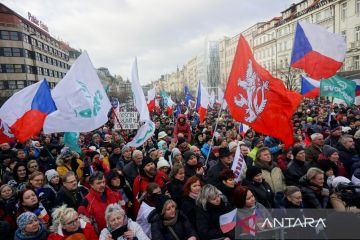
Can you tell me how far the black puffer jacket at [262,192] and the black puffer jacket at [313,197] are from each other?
1.43 ft

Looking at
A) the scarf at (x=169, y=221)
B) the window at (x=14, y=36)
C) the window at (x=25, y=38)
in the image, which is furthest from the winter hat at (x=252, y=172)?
the window at (x=25, y=38)

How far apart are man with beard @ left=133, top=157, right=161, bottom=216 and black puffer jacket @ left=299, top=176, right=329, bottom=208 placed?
240cm

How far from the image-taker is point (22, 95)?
775 centimetres

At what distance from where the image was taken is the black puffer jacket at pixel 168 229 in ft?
11.9

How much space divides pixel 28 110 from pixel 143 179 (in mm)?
4127

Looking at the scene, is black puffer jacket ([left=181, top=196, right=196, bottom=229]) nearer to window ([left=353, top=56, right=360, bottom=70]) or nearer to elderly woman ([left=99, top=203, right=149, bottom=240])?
elderly woman ([left=99, top=203, right=149, bottom=240])

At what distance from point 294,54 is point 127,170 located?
18.8 feet

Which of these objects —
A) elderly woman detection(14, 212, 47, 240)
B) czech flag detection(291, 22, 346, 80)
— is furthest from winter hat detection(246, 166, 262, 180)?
czech flag detection(291, 22, 346, 80)

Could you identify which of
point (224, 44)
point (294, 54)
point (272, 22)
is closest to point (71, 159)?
point (294, 54)

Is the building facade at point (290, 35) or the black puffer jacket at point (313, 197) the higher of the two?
the building facade at point (290, 35)

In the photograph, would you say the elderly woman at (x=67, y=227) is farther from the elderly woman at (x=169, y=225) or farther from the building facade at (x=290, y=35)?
the building facade at (x=290, y=35)

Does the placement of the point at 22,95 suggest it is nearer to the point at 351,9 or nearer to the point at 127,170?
the point at 127,170

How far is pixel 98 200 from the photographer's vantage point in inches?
167

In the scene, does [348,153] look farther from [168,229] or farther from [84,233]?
[84,233]
